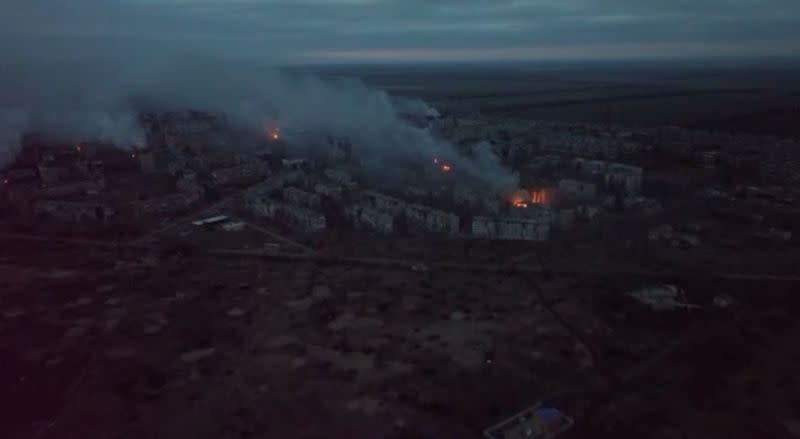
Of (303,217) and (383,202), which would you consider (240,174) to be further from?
(383,202)

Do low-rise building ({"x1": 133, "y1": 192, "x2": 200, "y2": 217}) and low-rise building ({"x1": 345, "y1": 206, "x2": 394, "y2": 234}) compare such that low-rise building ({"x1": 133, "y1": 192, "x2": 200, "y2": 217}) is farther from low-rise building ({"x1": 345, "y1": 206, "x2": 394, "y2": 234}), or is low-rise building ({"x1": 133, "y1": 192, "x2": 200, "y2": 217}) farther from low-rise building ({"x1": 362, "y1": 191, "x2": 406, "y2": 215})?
low-rise building ({"x1": 362, "y1": 191, "x2": 406, "y2": 215})

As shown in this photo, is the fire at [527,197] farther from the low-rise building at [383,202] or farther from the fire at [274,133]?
the fire at [274,133]

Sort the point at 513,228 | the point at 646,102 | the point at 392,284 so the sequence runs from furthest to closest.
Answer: the point at 646,102
the point at 513,228
the point at 392,284

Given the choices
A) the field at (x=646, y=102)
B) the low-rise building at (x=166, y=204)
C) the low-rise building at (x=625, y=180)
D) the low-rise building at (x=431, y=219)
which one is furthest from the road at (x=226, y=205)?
the field at (x=646, y=102)

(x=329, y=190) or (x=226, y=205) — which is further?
(x=329, y=190)

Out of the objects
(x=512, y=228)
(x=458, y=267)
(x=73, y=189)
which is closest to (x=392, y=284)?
(x=458, y=267)

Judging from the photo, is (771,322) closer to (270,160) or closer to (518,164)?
(518,164)

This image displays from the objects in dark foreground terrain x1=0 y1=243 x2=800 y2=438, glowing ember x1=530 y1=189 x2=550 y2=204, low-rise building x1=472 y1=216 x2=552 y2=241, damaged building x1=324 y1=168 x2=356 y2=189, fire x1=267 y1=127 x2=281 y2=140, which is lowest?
dark foreground terrain x1=0 y1=243 x2=800 y2=438

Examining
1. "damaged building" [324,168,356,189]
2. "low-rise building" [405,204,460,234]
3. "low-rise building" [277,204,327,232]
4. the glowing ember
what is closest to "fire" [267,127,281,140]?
"damaged building" [324,168,356,189]
